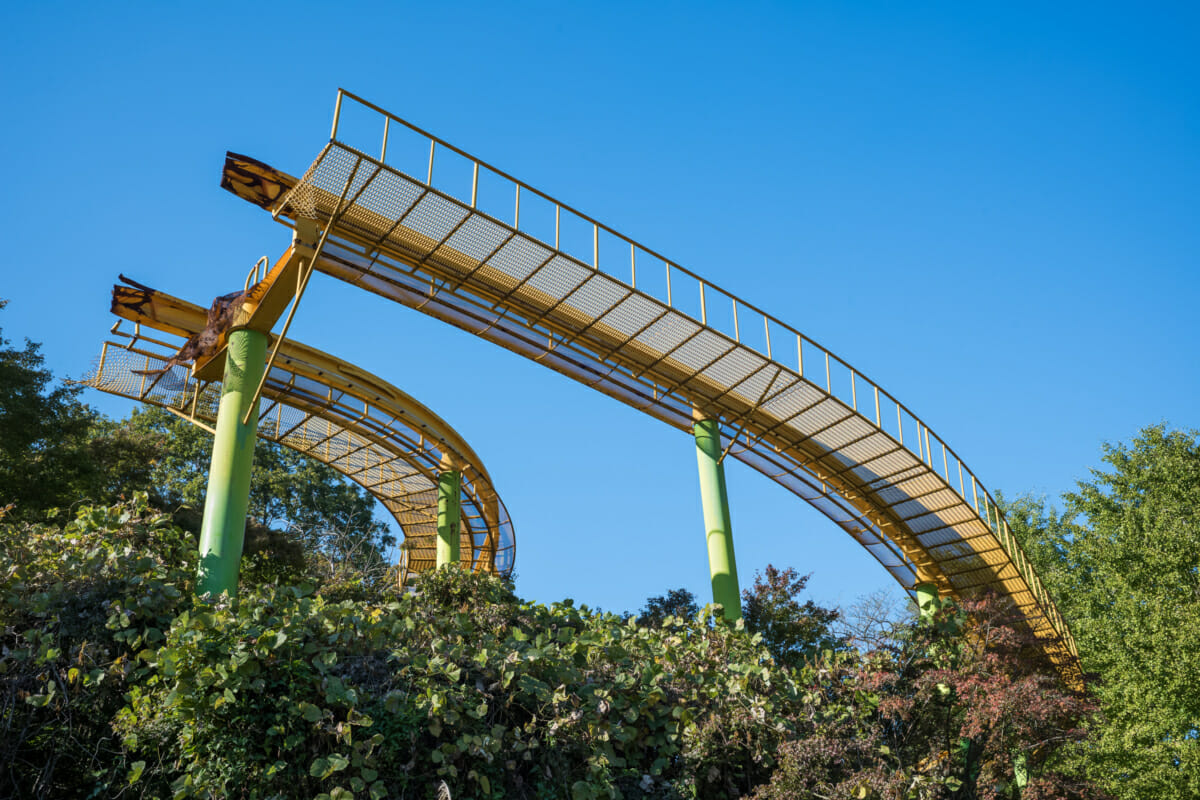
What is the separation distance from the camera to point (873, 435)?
20.9 metres

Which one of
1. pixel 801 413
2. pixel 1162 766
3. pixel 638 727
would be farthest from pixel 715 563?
pixel 1162 766

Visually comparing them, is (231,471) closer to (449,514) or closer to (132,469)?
(449,514)

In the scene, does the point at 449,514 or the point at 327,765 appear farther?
the point at 449,514

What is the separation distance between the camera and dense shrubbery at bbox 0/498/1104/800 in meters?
8.25

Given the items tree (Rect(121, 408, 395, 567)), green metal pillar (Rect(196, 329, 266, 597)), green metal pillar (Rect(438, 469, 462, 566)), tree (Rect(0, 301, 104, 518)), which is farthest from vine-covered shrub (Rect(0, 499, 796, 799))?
tree (Rect(121, 408, 395, 567))

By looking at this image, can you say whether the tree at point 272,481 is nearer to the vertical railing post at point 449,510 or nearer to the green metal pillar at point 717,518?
the vertical railing post at point 449,510

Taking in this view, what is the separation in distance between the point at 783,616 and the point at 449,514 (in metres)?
9.48

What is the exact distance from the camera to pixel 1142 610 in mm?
27125

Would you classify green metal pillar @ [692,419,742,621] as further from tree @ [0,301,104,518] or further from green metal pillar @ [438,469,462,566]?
tree @ [0,301,104,518]

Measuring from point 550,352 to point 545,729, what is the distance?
32.3ft

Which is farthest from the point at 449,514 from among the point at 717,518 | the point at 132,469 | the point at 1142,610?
the point at 1142,610

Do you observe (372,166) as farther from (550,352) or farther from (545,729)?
(545,729)

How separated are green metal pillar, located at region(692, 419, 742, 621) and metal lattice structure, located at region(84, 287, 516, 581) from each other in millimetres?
5785

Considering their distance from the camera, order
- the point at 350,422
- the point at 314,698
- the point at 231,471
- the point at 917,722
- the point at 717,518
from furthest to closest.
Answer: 1. the point at 350,422
2. the point at 717,518
3. the point at 231,471
4. the point at 917,722
5. the point at 314,698
